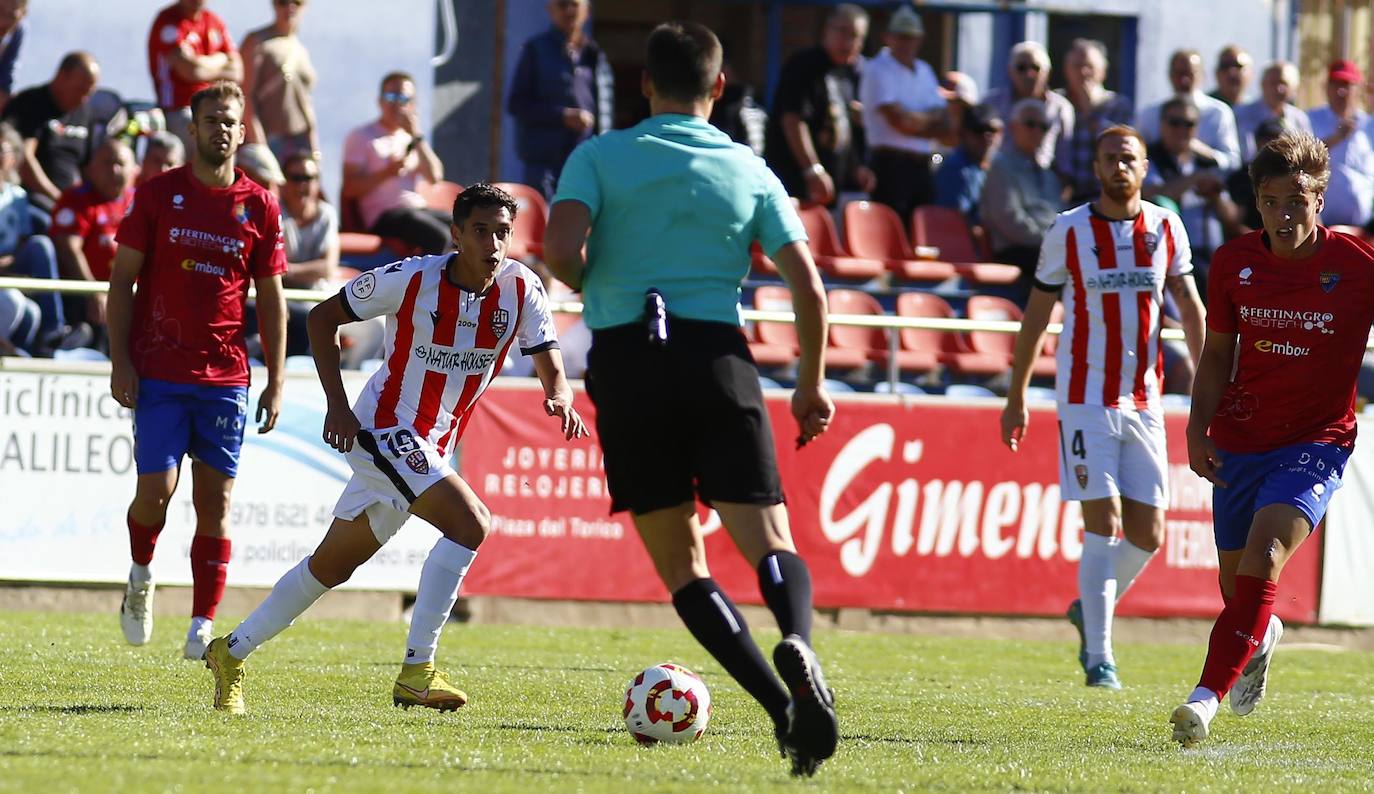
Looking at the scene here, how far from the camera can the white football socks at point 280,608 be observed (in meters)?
6.78

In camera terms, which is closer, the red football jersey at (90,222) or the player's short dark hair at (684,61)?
the player's short dark hair at (684,61)

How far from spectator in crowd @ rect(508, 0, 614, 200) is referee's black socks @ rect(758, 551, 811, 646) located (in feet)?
32.6

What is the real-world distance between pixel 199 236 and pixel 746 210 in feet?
11.2

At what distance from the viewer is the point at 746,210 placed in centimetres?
545

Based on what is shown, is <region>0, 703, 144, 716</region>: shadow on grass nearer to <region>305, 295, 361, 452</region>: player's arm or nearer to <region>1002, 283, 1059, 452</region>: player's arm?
<region>305, 295, 361, 452</region>: player's arm

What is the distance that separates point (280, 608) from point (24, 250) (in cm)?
608

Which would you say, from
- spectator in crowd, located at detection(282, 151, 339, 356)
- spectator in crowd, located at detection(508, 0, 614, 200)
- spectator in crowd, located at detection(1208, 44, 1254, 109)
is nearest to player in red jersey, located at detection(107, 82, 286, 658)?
spectator in crowd, located at detection(282, 151, 339, 356)

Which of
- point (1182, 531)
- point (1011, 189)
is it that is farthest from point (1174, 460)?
point (1011, 189)

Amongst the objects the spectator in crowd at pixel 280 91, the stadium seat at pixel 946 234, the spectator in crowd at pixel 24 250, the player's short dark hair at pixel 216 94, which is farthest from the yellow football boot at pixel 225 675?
the stadium seat at pixel 946 234

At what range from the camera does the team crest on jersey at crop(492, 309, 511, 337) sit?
23.2 feet

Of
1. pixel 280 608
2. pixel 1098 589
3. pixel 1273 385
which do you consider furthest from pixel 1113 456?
pixel 280 608

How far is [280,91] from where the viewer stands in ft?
47.1

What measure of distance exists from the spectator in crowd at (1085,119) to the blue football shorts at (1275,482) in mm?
9105

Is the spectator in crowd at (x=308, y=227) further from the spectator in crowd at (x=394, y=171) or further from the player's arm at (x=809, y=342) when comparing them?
the player's arm at (x=809, y=342)
